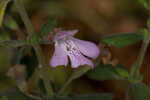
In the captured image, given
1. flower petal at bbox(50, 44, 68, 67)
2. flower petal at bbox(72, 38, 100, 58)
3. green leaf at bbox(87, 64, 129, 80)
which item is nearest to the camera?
flower petal at bbox(50, 44, 68, 67)

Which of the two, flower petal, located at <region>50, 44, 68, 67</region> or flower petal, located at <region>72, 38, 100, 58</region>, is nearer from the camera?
flower petal, located at <region>50, 44, 68, 67</region>

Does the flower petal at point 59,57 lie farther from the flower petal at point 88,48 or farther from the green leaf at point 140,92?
the green leaf at point 140,92

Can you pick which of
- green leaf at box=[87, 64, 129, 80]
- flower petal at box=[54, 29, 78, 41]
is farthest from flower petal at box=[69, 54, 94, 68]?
green leaf at box=[87, 64, 129, 80]

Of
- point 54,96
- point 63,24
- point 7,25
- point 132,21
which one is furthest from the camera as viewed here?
point 132,21

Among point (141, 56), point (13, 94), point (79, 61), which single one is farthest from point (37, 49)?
point (141, 56)

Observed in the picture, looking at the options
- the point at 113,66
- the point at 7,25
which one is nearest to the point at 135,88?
the point at 113,66

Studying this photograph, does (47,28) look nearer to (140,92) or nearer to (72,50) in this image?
(72,50)

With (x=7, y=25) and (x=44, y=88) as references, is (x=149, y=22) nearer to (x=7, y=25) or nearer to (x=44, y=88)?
(x=44, y=88)

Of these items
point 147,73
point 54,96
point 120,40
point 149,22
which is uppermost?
point 149,22

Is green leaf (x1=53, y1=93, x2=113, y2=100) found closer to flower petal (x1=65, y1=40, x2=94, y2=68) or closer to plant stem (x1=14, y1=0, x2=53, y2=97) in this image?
plant stem (x1=14, y1=0, x2=53, y2=97)
